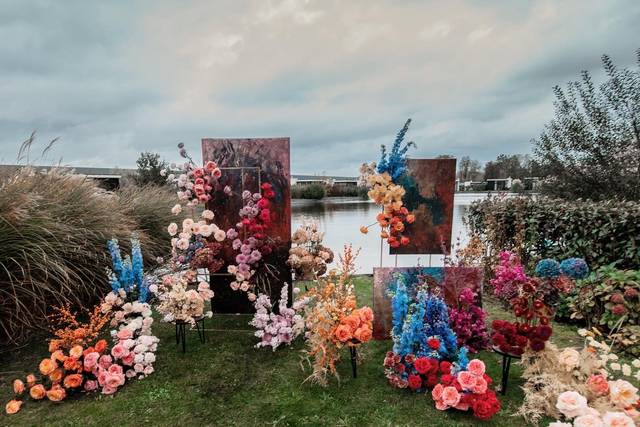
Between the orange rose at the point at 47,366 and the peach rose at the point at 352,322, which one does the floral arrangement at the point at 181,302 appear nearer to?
the orange rose at the point at 47,366

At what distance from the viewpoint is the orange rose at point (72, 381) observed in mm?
2451

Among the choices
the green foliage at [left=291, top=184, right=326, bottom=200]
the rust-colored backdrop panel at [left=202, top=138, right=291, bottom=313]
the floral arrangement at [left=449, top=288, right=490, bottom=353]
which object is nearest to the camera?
the floral arrangement at [left=449, top=288, right=490, bottom=353]

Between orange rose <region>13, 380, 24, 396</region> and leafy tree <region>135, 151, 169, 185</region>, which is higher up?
leafy tree <region>135, 151, 169, 185</region>

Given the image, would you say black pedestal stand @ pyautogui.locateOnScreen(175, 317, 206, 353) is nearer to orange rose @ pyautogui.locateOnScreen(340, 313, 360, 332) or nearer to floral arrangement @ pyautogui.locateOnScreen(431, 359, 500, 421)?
orange rose @ pyautogui.locateOnScreen(340, 313, 360, 332)

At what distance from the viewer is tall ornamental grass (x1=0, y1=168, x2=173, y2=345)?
9.86ft

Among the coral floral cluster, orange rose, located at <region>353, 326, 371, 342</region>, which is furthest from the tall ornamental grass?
the coral floral cluster

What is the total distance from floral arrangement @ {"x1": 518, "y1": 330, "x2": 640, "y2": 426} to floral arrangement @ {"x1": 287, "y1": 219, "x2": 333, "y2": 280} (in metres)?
1.86

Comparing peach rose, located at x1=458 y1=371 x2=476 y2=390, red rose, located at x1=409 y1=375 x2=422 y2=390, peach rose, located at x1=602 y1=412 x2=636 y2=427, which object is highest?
peach rose, located at x1=602 y1=412 x2=636 y2=427

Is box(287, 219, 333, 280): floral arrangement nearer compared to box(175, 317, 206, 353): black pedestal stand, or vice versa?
box(175, 317, 206, 353): black pedestal stand

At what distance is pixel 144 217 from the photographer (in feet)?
19.6

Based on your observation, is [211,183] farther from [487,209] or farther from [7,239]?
[487,209]

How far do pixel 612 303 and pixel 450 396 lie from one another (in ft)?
6.80

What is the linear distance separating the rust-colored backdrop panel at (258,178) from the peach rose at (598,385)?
2700mm

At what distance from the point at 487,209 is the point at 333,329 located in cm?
380
